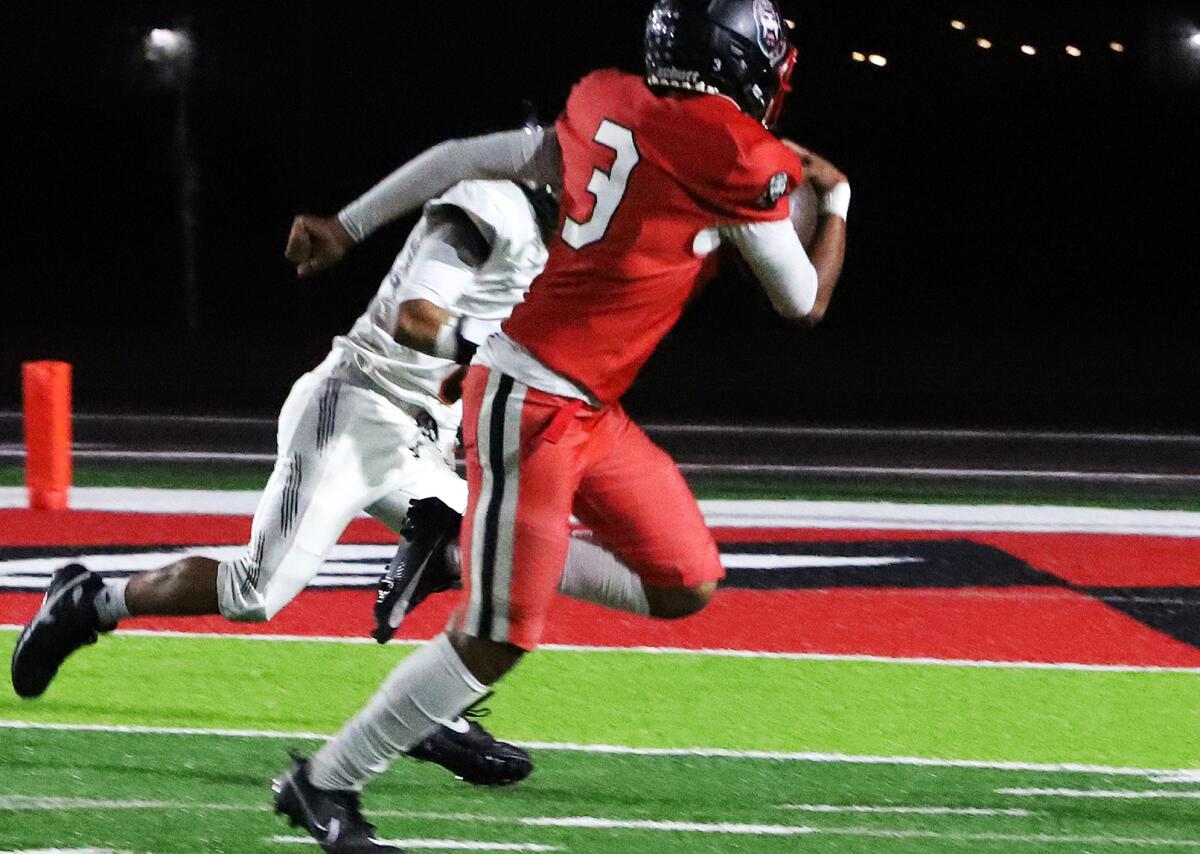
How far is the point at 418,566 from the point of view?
4.44 metres

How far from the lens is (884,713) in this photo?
5.44m

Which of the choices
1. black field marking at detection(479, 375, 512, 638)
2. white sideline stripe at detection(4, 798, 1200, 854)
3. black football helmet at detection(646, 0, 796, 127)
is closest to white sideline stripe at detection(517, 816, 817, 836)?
white sideline stripe at detection(4, 798, 1200, 854)

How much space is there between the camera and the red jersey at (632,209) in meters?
3.59

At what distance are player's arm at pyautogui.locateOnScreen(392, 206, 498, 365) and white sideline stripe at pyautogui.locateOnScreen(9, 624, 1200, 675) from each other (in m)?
1.80

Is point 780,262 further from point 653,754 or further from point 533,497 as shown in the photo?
point 653,754

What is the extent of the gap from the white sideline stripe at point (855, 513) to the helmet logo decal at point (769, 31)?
18.6 feet

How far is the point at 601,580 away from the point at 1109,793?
1412mm

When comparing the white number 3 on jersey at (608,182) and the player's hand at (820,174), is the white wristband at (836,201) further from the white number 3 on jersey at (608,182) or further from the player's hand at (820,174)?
the white number 3 on jersey at (608,182)

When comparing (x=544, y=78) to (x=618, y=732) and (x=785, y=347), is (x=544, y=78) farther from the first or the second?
(x=618, y=732)

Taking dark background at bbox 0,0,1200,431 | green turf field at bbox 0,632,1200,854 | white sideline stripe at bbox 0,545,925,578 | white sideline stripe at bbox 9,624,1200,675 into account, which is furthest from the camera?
dark background at bbox 0,0,1200,431

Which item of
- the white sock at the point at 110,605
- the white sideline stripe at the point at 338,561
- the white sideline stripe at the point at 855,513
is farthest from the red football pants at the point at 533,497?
the white sideline stripe at the point at 855,513

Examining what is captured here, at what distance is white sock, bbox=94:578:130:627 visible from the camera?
5047 mm

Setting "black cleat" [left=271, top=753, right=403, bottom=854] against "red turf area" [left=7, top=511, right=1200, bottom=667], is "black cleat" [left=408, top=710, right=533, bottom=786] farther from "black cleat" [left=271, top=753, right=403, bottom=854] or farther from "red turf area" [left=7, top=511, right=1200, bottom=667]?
"red turf area" [left=7, top=511, right=1200, bottom=667]

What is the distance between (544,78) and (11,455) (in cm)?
2206
